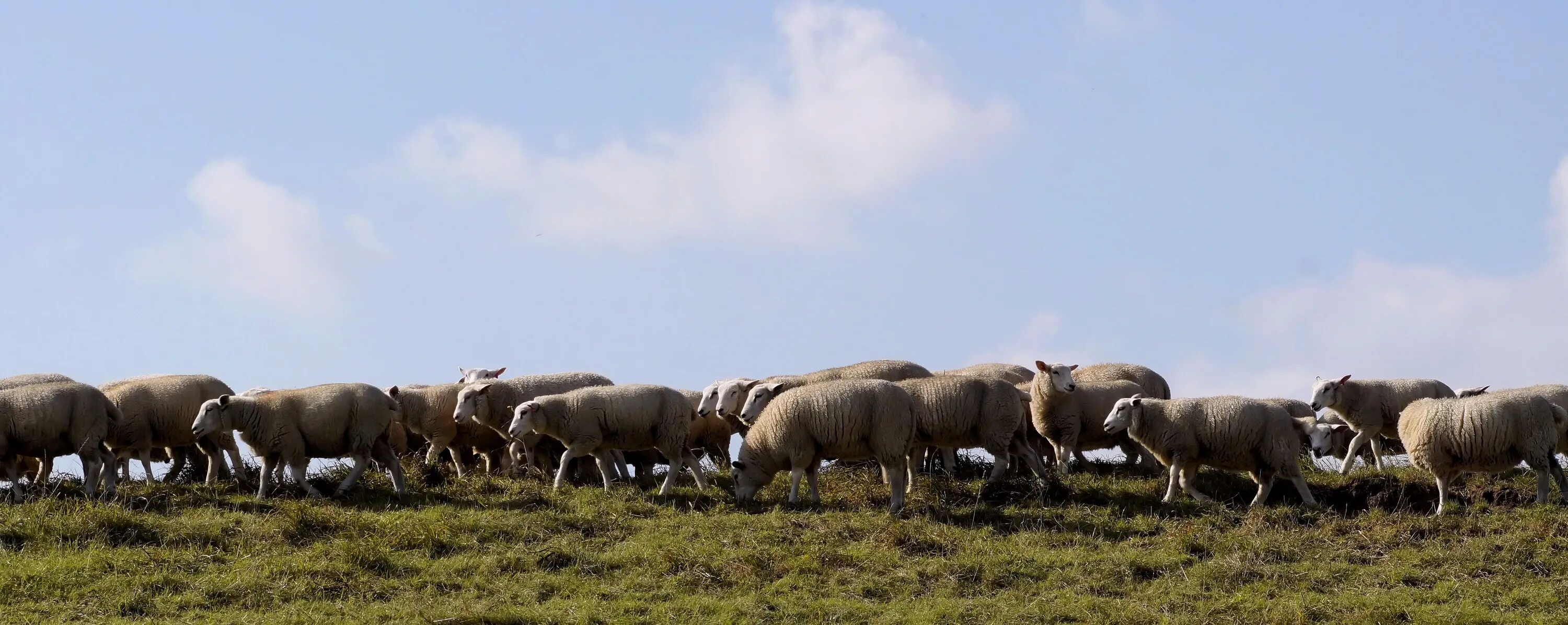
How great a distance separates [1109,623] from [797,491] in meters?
5.39

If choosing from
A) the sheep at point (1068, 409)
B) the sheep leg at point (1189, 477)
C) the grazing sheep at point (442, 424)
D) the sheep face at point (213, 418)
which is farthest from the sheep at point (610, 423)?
the sheep leg at point (1189, 477)

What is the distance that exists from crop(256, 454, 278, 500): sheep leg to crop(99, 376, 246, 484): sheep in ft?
2.99

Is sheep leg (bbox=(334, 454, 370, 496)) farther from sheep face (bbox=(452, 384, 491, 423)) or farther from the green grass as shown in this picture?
sheep face (bbox=(452, 384, 491, 423))

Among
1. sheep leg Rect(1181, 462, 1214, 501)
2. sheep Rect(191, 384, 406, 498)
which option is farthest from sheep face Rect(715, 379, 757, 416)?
sheep leg Rect(1181, 462, 1214, 501)

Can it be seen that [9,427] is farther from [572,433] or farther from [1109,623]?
[1109,623]

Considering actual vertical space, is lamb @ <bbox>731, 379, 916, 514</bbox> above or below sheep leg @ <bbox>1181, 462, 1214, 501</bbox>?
above

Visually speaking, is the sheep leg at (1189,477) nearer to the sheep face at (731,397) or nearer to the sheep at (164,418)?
the sheep face at (731,397)

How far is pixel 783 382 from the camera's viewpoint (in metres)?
21.0

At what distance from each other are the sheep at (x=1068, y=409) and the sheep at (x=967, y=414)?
1.07 meters

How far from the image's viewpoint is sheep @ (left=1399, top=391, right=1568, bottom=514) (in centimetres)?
1691

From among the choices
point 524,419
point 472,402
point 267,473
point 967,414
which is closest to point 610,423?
point 524,419

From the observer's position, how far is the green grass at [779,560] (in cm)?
1353

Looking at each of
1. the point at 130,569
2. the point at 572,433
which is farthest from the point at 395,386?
the point at 130,569

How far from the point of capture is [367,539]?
50.1 feet
